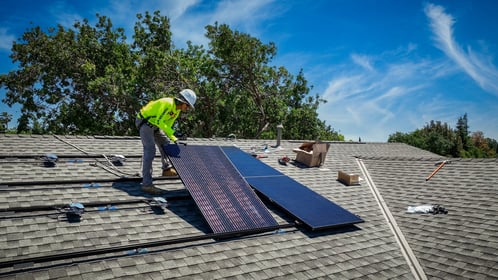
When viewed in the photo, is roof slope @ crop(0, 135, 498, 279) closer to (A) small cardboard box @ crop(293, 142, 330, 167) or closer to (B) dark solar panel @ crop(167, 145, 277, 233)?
(B) dark solar panel @ crop(167, 145, 277, 233)

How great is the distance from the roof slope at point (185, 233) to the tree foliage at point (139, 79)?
1721cm

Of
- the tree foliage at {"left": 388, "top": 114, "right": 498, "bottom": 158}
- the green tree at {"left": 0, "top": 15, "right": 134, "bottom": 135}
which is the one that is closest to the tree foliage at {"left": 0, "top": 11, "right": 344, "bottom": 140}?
the green tree at {"left": 0, "top": 15, "right": 134, "bottom": 135}

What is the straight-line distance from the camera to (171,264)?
4723 millimetres

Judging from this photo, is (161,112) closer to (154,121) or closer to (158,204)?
(154,121)

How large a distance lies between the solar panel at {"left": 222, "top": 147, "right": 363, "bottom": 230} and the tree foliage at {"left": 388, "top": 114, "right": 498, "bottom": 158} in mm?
51096

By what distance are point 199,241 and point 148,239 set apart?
32.3 inches

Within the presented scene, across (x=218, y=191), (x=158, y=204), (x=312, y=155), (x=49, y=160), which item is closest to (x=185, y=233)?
(x=158, y=204)

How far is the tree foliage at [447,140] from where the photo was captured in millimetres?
52188

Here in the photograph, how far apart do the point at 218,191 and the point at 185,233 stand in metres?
1.31

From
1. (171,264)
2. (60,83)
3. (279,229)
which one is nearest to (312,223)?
(279,229)

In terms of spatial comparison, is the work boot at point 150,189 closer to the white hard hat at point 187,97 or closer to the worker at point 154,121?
the worker at point 154,121

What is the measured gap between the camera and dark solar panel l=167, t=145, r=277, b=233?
6.15m

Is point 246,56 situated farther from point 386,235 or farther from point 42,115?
point 386,235

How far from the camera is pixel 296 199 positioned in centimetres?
771
